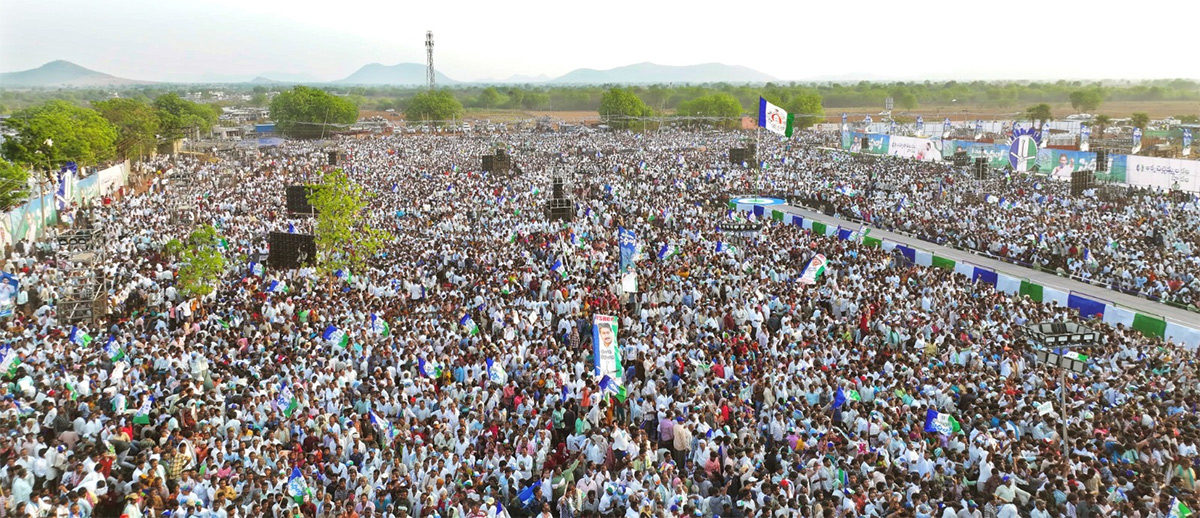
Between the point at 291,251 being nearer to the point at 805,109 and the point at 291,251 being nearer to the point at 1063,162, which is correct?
the point at 1063,162

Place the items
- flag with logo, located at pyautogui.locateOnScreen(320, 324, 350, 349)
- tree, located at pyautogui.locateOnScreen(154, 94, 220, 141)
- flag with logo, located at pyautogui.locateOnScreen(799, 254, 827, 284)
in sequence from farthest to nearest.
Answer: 1. tree, located at pyautogui.locateOnScreen(154, 94, 220, 141)
2. flag with logo, located at pyautogui.locateOnScreen(799, 254, 827, 284)
3. flag with logo, located at pyautogui.locateOnScreen(320, 324, 350, 349)

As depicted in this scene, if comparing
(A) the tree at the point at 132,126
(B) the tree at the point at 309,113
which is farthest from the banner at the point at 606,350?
(B) the tree at the point at 309,113

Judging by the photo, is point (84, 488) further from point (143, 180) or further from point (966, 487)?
point (143, 180)

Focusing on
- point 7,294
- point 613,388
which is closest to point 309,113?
point 7,294

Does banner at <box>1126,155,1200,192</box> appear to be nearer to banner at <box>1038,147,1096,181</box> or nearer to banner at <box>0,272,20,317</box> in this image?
banner at <box>1038,147,1096,181</box>

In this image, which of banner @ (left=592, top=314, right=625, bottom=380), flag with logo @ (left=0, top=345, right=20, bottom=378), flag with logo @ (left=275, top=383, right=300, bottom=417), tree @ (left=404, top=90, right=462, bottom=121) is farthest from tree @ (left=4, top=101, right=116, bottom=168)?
tree @ (left=404, top=90, right=462, bottom=121)
